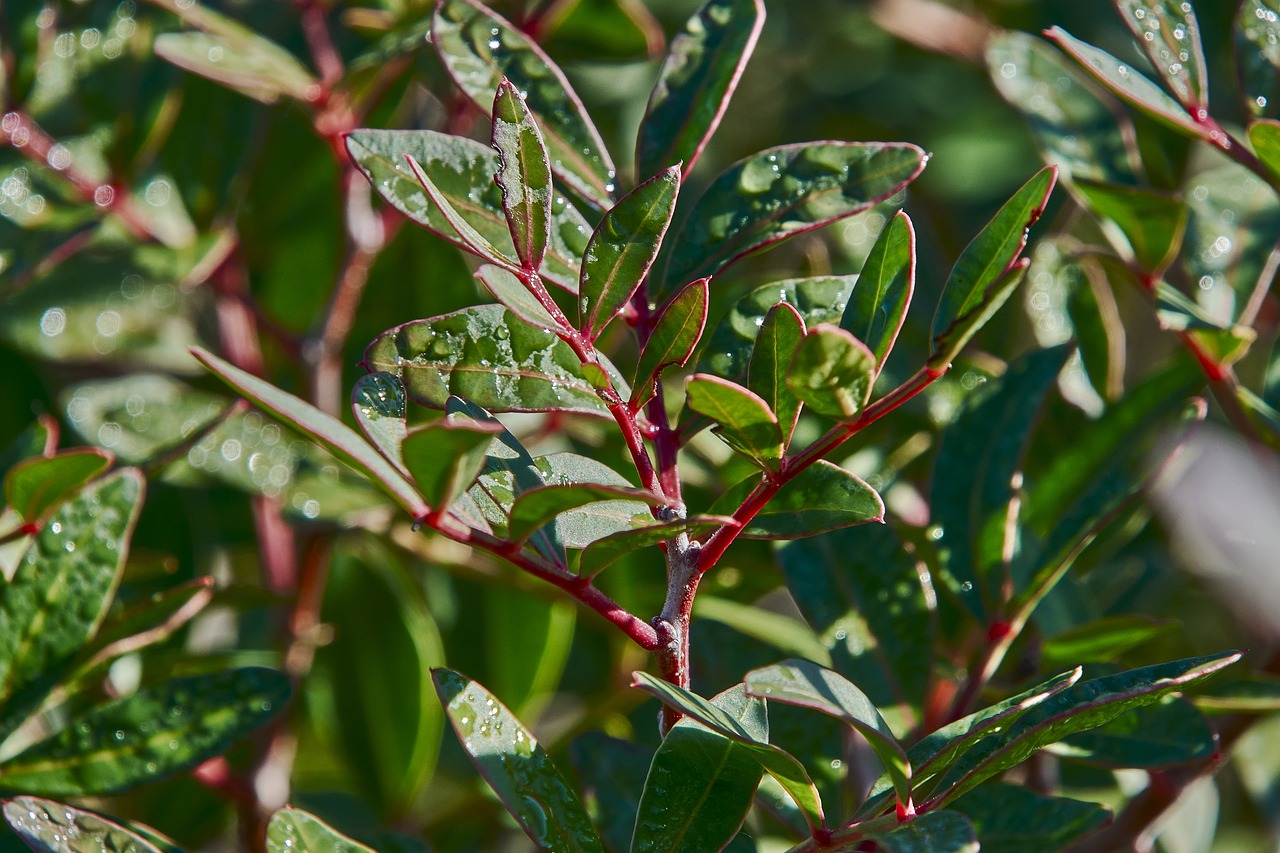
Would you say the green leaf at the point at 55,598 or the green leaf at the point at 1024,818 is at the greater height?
the green leaf at the point at 1024,818

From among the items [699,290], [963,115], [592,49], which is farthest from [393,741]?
[963,115]

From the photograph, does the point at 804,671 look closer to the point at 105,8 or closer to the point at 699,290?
the point at 699,290

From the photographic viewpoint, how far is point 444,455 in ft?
1.53

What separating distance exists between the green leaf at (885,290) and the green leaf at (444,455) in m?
0.18

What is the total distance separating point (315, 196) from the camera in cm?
130

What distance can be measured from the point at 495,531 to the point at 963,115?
5.48 ft

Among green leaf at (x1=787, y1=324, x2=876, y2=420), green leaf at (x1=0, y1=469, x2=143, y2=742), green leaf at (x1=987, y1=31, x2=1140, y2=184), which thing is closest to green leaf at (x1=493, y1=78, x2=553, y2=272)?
green leaf at (x1=787, y1=324, x2=876, y2=420)

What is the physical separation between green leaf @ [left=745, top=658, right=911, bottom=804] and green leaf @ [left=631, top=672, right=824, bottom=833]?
21mm

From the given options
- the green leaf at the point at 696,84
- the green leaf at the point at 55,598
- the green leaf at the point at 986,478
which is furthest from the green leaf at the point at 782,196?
the green leaf at the point at 55,598

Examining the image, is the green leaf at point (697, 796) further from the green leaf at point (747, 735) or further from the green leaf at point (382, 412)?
the green leaf at point (382, 412)

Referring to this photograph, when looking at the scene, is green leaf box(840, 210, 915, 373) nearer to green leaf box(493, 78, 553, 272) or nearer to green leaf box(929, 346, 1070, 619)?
green leaf box(493, 78, 553, 272)

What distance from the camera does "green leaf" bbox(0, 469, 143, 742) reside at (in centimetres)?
74

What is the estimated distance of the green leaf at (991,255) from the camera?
0.53 m

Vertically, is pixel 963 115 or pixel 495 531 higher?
pixel 495 531
